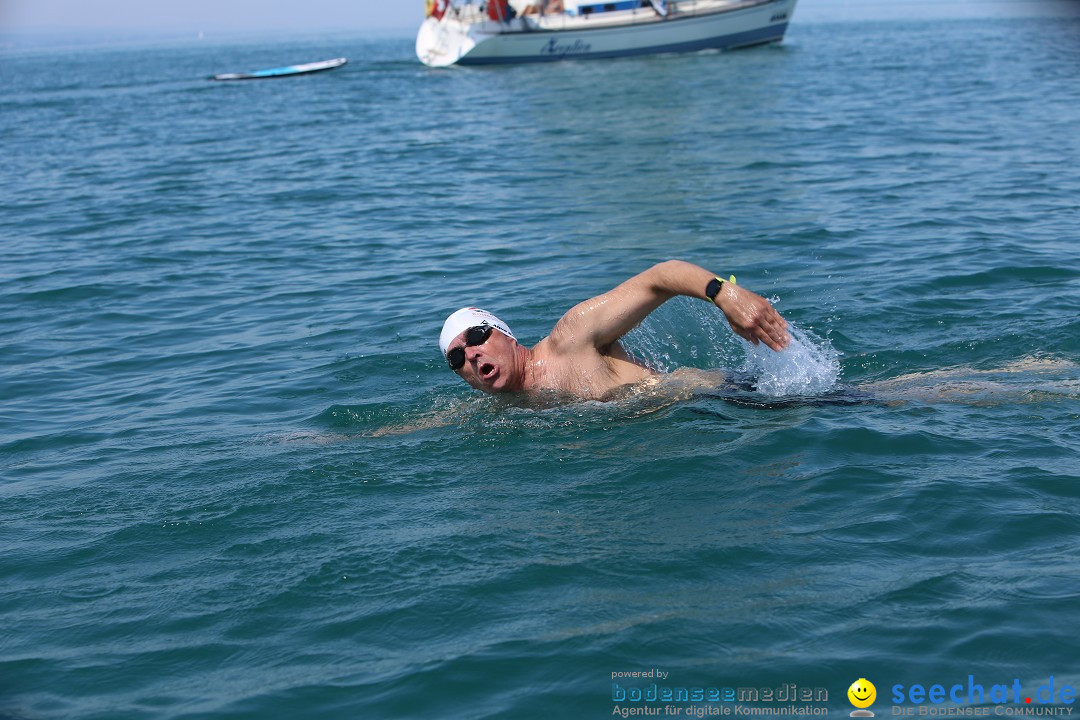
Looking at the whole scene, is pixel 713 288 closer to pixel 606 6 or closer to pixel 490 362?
pixel 490 362

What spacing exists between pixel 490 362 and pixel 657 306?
1.02 meters

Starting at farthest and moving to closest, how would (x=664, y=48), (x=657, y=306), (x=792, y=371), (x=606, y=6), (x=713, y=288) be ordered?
(x=606, y=6) → (x=664, y=48) → (x=792, y=371) → (x=657, y=306) → (x=713, y=288)

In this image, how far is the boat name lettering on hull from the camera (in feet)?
137

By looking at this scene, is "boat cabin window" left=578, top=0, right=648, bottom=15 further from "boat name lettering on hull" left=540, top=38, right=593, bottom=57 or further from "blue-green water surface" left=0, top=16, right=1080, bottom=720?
"blue-green water surface" left=0, top=16, right=1080, bottom=720

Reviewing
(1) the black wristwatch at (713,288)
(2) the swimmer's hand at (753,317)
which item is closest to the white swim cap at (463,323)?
(1) the black wristwatch at (713,288)

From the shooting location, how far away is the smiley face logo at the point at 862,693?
3.77m

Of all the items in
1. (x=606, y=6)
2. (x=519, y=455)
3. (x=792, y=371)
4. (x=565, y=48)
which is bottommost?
(x=519, y=455)

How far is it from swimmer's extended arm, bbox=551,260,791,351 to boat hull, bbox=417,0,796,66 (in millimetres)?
36535

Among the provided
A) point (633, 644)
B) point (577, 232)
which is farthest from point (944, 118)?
point (633, 644)

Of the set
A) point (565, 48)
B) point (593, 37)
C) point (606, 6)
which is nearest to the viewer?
point (593, 37)

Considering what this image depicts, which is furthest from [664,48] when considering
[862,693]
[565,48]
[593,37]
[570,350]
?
[862,693]

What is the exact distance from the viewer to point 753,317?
5.20 meters

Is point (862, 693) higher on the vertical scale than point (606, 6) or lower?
lower

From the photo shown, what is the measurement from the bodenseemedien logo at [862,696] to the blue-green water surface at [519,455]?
0.05 m
